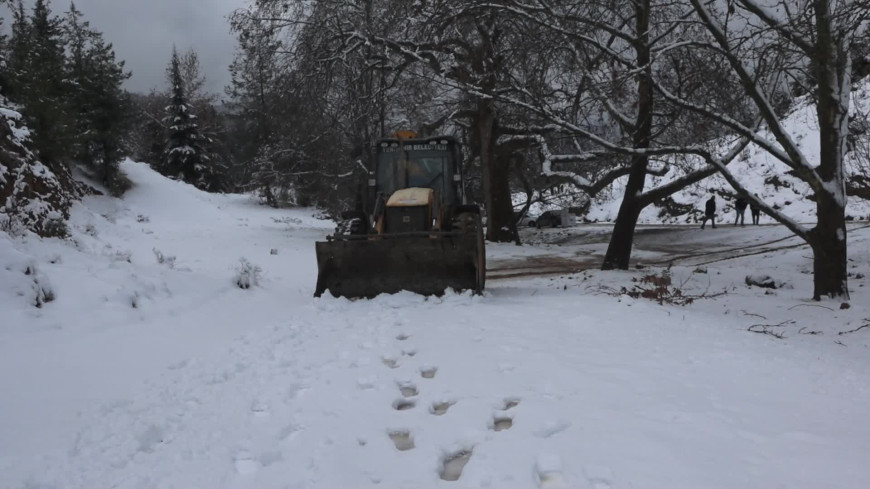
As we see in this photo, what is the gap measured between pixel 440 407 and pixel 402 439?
0.50 metres

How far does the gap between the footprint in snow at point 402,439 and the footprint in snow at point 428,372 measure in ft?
3.44

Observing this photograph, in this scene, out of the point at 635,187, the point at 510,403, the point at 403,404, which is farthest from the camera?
the point at 635,187

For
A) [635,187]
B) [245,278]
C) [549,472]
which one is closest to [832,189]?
[635,187]

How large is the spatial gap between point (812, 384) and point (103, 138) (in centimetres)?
3236

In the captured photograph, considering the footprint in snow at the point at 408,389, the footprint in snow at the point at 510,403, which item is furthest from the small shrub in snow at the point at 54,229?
the footprint in snow at the point at 510,403

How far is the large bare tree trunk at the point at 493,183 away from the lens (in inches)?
682

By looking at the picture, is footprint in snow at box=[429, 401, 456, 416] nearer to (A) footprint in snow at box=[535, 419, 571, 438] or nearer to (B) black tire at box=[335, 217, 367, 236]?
(A) footprint in snow at box=[535, 419, 571, 438]

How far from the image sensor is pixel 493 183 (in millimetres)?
18641

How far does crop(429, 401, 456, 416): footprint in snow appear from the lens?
141 inches

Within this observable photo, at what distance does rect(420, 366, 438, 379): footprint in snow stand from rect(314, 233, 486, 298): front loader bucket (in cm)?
353

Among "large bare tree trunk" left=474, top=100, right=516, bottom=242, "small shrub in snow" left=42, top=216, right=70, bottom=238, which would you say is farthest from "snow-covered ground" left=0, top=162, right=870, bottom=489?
"large bare tree trunk" left=474, top=100, right=516, bottom=242

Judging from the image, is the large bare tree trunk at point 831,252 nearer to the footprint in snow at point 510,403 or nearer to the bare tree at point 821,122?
the bare tree at point 821,122

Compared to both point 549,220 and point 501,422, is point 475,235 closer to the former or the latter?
point 501,422

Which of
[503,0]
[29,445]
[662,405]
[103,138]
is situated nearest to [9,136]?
[503,0]
